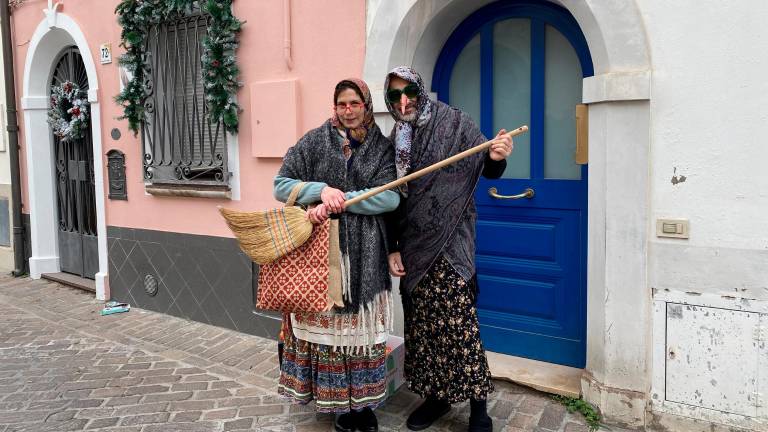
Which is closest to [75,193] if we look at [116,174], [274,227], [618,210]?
[116,174]

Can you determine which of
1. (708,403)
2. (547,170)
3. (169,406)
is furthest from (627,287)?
(169,406)

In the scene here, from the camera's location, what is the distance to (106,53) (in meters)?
6.26

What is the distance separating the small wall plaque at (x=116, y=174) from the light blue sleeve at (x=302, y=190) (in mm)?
3765

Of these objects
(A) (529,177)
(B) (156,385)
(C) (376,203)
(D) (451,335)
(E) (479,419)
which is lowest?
(B) (156,385)

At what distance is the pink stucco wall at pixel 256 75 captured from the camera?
4.46m

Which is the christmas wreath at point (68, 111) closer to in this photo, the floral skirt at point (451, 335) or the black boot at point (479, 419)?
the floral skirt at point (451, 335)

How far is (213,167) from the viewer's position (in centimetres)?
538

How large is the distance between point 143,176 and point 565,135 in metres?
4.20

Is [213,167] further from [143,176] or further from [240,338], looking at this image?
[240,338]

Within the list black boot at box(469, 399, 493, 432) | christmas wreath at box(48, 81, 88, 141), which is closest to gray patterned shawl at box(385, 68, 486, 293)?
black boot at box(469, 399, 493, 432)

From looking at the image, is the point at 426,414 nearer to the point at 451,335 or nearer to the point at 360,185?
the point at 451,335

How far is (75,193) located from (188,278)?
2898 millimetres

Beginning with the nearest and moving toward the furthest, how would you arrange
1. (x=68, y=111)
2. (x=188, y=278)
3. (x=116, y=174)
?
(x=188, y=278), (x=116, y=174), (x=68, y=111)

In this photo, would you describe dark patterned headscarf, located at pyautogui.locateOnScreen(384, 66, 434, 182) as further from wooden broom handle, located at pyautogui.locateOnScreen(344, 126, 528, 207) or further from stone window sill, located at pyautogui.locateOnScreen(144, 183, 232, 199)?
stone window sill, located at pyautogui.locateOnScreen(144, 183, 232, 199)
